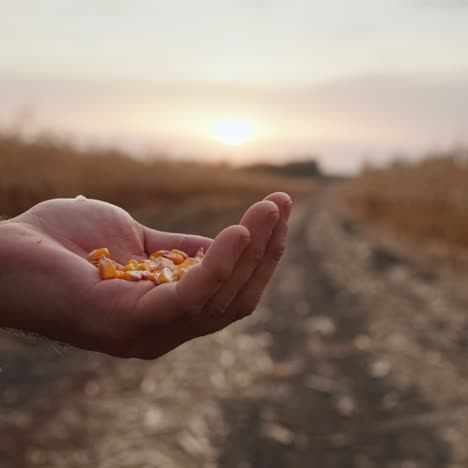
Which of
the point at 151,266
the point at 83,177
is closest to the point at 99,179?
the point at 83,177

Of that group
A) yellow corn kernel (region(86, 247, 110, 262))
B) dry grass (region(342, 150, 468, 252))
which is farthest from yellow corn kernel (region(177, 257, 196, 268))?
dry grass (region(342, 150, 468, 252))

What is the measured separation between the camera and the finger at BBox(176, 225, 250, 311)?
1347 millimetres

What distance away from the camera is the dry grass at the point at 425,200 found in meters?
9.47

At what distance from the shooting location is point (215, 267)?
1346 millimetres

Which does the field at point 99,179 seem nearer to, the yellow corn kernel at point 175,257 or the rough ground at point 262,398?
the rough ground at point 262,398

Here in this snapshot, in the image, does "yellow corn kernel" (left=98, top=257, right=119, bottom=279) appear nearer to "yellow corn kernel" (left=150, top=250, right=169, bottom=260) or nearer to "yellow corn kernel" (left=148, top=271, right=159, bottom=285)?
"yellow corn kernel" (left=148, top=271, right=159, bottom=285)

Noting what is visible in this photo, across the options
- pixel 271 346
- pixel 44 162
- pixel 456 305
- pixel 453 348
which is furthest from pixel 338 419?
pixel 44 162

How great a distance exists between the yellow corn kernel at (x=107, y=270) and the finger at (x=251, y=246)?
1.02 feet

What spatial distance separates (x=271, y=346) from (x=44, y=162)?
4.96 metres

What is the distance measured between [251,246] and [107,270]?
41cm

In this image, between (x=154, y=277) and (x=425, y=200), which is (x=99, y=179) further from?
(x=154, y=277)

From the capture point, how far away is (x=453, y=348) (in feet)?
15.4

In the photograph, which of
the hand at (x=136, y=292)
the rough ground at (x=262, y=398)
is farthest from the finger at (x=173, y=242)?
the rough ground at (x=262, y=398)

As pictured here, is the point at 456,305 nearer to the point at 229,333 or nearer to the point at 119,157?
Result: the point at 229,333
